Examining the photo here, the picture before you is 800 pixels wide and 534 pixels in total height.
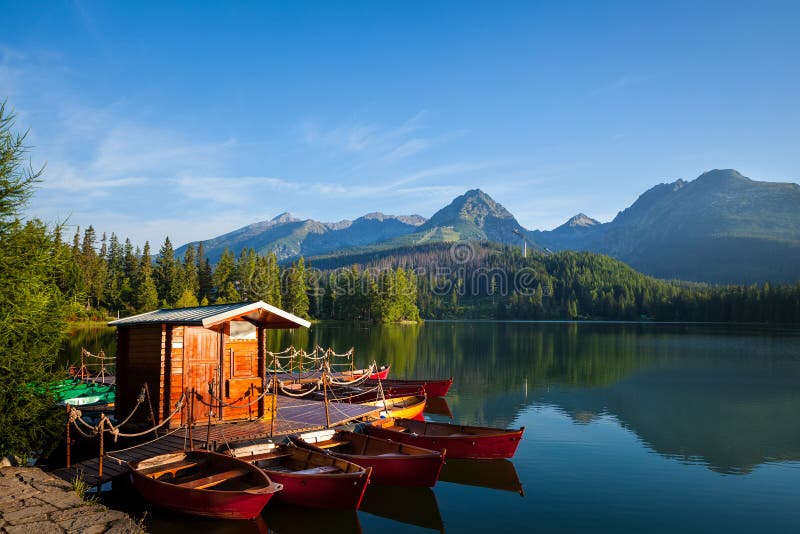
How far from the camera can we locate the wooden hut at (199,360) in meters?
18.2

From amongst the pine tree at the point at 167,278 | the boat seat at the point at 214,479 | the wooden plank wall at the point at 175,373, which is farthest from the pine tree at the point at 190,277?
the boat seat at the point at 214,479

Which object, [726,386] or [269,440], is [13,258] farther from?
[726,386]

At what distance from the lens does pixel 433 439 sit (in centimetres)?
1958

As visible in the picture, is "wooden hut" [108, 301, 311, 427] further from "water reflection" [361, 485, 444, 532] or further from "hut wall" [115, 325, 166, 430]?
"water reflection" [361, 485, 444, 532]

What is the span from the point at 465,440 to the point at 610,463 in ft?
20.5

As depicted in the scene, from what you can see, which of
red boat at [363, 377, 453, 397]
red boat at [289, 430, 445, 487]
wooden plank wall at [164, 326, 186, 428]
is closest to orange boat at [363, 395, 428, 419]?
red boat at [363, 377, 453, 397]

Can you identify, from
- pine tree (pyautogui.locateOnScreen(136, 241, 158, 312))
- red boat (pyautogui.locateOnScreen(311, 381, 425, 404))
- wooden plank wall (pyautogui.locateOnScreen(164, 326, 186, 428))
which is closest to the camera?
wooden plank wall (pyautogui.locateOnScreen(164, 326, 186, 428))

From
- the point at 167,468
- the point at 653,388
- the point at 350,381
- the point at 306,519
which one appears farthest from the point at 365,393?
the point at 653,388

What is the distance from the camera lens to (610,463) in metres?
20.9

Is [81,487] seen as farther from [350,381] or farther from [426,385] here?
[426,385]

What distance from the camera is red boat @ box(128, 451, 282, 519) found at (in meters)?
13.3

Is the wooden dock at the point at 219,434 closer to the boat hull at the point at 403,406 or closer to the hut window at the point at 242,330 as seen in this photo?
the boat hull at the point at 403,406

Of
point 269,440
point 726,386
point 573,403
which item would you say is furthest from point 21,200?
point 726,386

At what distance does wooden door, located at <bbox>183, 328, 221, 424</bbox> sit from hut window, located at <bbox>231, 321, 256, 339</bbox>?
2.06 feet
